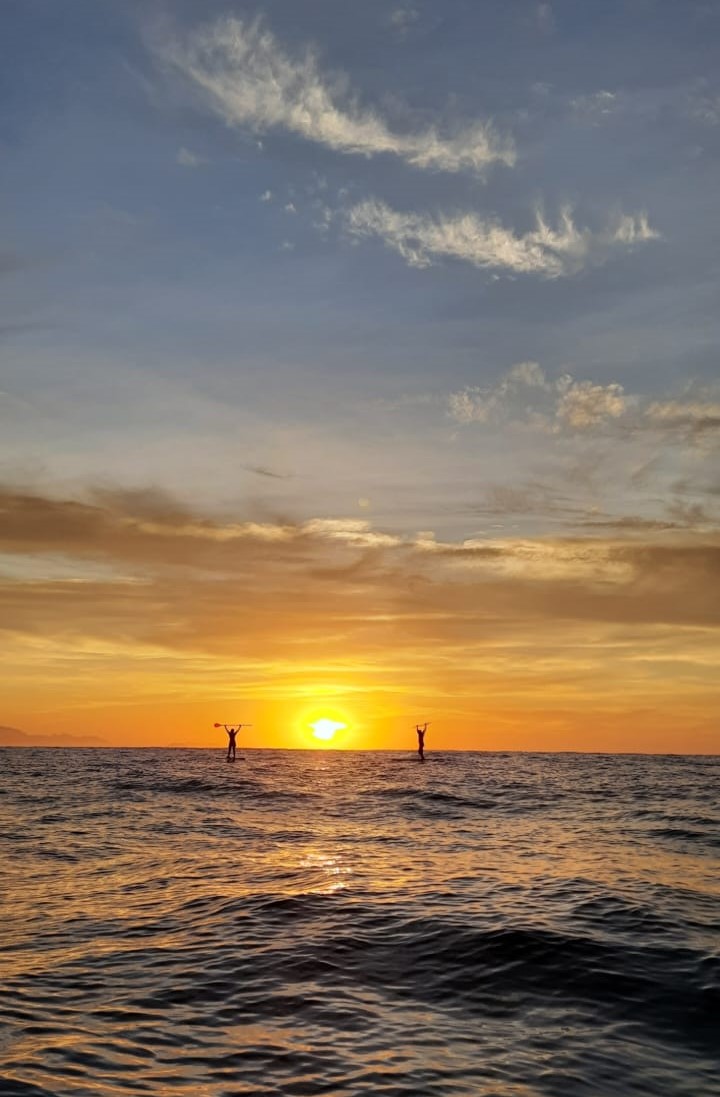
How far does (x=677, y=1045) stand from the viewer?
9891mm

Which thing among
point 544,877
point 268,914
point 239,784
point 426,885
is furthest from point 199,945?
point 239,784

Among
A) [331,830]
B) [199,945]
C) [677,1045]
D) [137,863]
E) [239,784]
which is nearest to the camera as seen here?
[677,1045]

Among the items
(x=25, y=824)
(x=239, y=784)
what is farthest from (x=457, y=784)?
(x=25, y=824)

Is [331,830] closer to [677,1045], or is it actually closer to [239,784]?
[677,1045]

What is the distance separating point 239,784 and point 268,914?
140 ft

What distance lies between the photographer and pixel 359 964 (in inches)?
510

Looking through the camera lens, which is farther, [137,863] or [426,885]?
[137,863]

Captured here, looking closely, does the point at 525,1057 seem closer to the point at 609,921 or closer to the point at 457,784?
the point at 609,921

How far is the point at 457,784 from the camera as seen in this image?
2340 inches

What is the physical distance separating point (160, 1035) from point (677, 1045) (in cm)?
623

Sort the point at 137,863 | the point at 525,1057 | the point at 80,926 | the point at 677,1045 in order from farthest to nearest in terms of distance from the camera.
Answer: the point at 137,863, the point at 80,926, the point at 677,1045, the point at 525,1057

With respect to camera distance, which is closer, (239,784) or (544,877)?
(544,877)

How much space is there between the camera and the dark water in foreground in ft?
28.5

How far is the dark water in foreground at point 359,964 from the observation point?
868 cm
